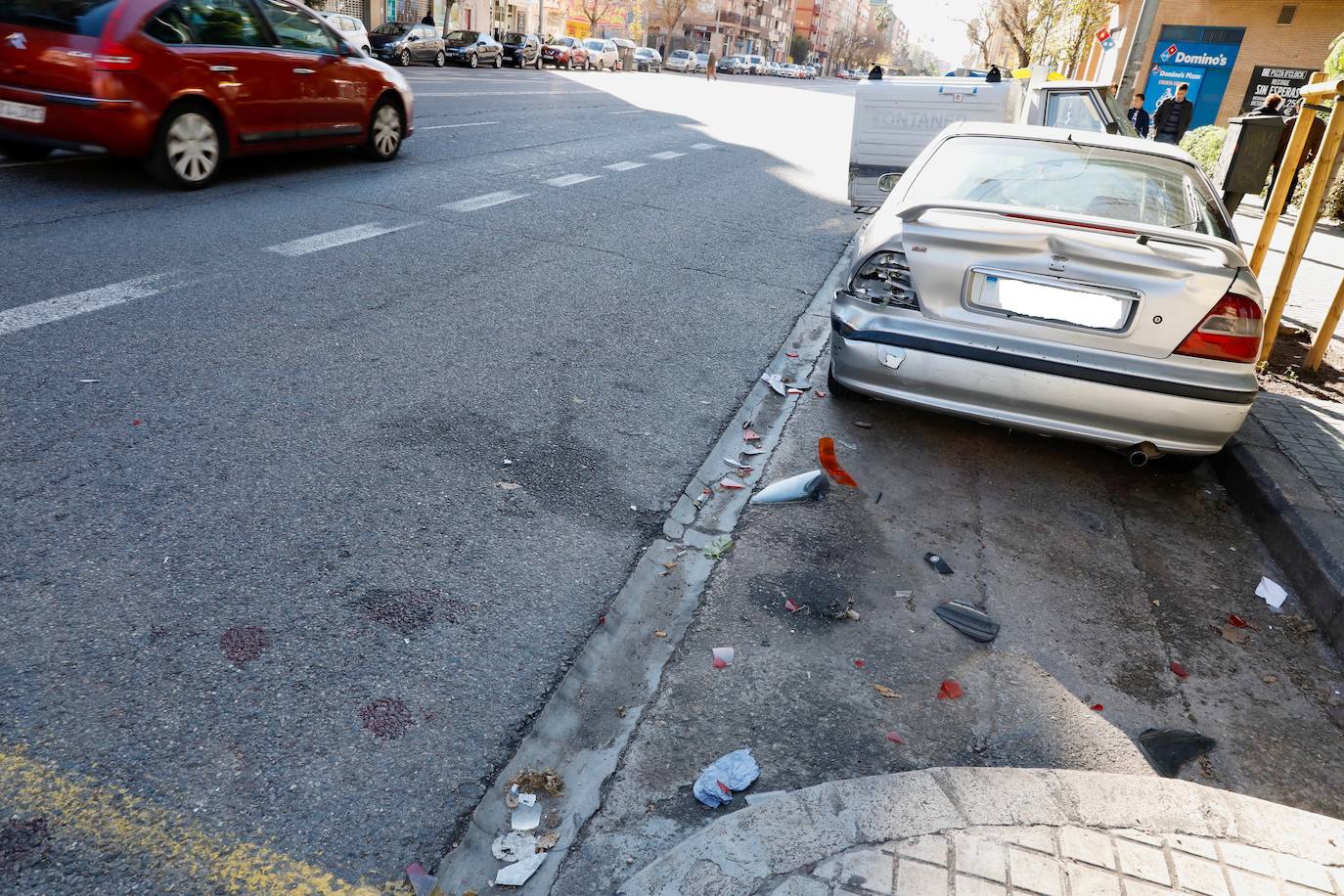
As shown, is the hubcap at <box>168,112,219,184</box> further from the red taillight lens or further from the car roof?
the red taillight lens

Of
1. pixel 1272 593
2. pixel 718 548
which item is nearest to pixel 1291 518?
pixel 1272 593

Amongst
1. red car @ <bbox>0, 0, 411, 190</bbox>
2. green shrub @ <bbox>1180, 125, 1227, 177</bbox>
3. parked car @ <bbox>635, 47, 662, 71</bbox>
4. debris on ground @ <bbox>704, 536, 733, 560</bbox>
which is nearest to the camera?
debris on ground @ <bbox>704, 536, 733, 560</bbox>

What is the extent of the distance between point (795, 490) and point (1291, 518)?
7.08ft

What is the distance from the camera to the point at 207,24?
8.30m

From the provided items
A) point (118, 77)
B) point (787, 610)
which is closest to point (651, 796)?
point (787, 610)

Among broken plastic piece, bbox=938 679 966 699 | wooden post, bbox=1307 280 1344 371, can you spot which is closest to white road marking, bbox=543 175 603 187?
wooden post, bbox=1307 280 1344 371

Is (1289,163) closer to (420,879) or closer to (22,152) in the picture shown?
(420,879)

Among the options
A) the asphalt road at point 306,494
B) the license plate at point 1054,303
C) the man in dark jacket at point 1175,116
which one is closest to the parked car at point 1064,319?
the license plate at point 1054,303

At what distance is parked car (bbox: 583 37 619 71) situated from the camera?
47750mm

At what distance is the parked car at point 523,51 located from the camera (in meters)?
39.4

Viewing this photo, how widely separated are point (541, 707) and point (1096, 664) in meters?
1.88

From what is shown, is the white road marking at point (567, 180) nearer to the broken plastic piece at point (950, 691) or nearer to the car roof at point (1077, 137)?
the car roof at point (1077, 137)

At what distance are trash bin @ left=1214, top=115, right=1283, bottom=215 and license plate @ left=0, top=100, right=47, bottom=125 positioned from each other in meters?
9.02

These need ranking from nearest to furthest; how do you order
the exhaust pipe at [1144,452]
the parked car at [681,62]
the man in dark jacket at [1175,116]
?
the exhaust pipe at [1144,452] < the man in dark jacket at [1175,116] < the parked car at [681,62]
